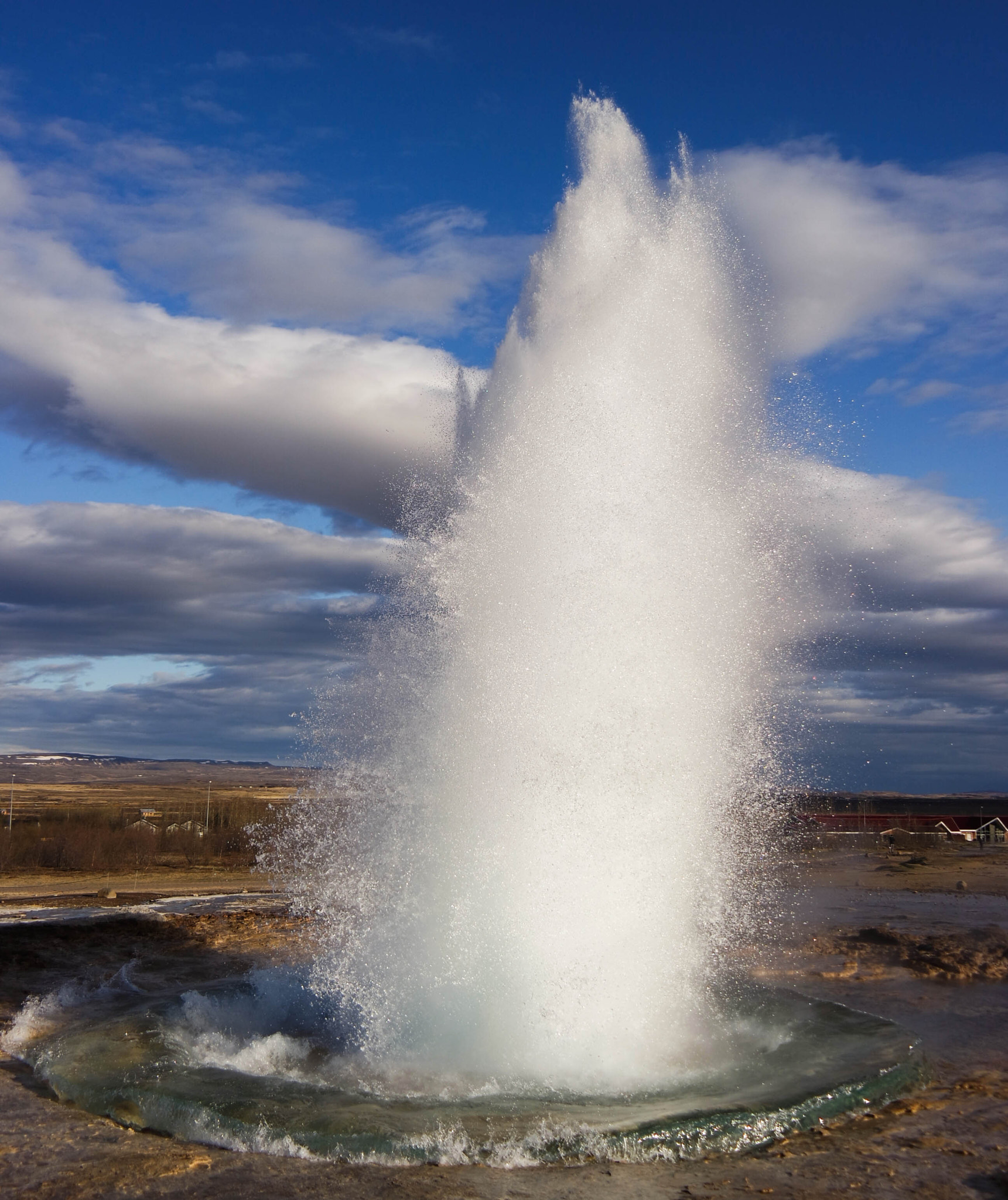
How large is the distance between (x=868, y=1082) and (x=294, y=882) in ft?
20.9

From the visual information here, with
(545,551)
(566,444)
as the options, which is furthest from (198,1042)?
(566,444)

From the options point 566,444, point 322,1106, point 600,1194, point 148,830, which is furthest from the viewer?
point 148,830

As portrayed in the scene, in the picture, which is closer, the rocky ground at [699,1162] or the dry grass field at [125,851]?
the rocky ground at [699,1162]

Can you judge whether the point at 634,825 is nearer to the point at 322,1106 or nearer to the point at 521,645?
the point at 521,645

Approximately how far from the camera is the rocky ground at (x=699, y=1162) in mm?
7066

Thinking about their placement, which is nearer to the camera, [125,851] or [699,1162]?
[699,1162]

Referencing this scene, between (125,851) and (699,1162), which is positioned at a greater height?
(699,1162)

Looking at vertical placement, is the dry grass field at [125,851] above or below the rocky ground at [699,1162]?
below

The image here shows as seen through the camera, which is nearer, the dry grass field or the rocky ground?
the rocky ground

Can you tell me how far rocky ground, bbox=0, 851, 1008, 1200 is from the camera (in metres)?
7.07

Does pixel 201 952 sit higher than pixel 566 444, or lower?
lower

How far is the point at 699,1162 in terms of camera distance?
7.60 meters

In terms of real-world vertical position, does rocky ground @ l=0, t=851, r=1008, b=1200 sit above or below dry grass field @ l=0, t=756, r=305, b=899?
above

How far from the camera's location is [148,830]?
46906mm
